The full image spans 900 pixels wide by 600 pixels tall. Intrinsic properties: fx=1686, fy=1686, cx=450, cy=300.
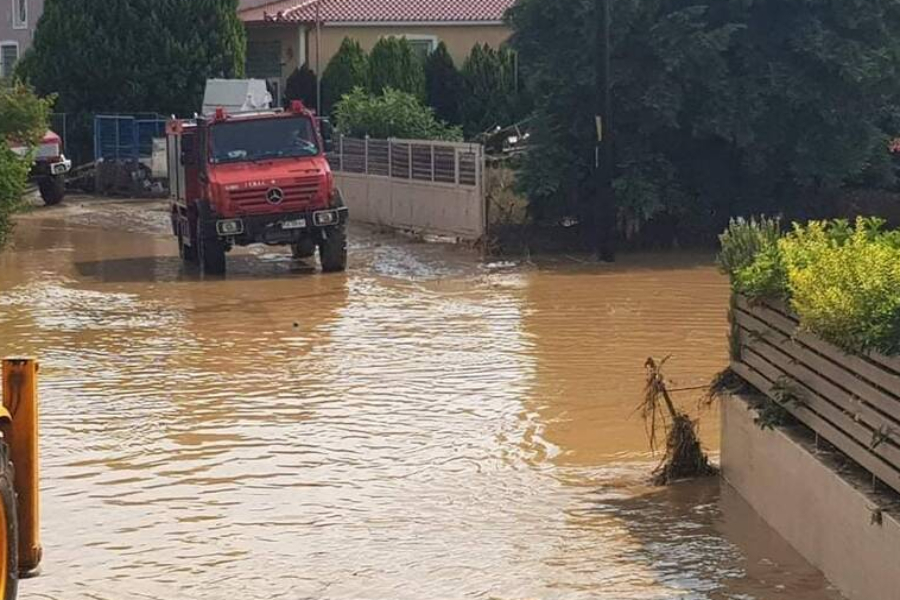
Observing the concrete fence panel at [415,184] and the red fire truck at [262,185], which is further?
the concrete fence panel at [415,184]

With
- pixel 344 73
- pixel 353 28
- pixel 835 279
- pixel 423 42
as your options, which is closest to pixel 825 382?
pixel 835 279

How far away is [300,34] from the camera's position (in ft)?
149

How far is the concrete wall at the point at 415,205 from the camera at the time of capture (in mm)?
25219

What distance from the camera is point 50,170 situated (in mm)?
34219

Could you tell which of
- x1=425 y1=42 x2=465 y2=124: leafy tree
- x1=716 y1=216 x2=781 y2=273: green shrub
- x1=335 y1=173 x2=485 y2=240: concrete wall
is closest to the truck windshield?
x1=335 y1=173 x2=485 y2=240: concrete wall

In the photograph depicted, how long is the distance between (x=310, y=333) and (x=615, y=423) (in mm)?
5308

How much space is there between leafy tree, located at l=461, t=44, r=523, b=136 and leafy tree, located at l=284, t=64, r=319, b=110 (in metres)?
3.84

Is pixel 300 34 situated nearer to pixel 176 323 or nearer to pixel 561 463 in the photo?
pixel 176 323

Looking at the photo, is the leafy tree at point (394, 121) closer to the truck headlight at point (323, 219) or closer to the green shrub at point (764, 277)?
the truck headlight at point (323, 219)

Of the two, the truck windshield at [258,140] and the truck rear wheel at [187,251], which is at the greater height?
the truck windshield at [258,140]

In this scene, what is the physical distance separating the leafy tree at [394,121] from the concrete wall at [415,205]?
1101 mm

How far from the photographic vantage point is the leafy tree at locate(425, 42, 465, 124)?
43.3 meters

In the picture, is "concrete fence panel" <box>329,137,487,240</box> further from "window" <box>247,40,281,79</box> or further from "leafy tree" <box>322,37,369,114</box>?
"window" <box>247,40,281,79</box>

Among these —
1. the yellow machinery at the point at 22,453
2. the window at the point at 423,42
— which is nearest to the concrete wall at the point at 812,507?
the yellow machinery at the point at 22,453
